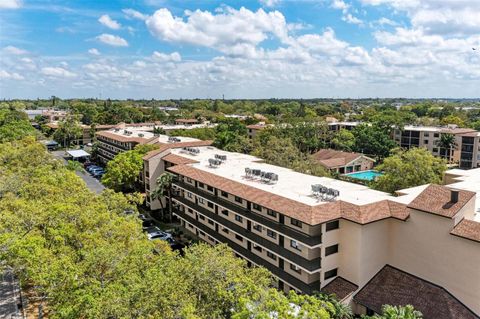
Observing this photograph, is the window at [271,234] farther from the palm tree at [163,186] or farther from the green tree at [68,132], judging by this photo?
the green tree at [68,132]

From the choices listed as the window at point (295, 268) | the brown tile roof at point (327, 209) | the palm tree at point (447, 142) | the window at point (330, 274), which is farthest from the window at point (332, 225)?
the palm tree at point (447, 142)

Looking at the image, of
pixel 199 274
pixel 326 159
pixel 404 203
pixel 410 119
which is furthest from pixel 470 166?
pixel 199 274

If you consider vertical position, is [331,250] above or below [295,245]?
below

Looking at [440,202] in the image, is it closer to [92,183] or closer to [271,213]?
[271,213]

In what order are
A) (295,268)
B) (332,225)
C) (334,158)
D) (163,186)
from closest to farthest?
(332,225), (295,268), (163,186), (334,158)

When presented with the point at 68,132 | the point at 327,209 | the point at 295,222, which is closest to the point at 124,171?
the point at 295,222
